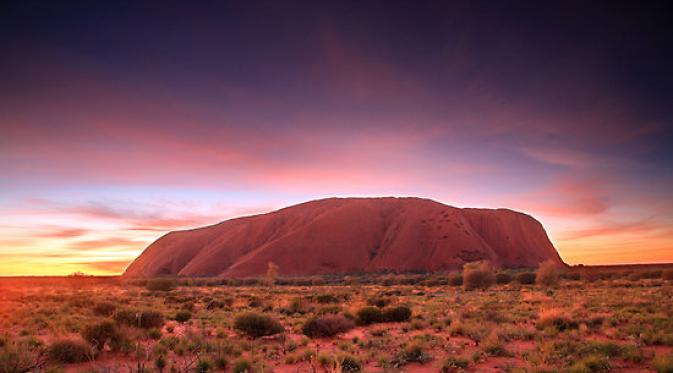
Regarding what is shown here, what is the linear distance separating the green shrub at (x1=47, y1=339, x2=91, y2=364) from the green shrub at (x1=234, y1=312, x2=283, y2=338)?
438 centimetres

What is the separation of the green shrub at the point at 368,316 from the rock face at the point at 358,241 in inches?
2079

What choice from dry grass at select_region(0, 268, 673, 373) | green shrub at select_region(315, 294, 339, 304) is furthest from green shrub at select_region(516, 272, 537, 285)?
green shrub at select_region(315, 294, 339, 304)

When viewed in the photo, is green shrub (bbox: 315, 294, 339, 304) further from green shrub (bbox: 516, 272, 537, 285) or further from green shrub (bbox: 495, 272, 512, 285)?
green shrub (bbox: 495, 272, 512, 285)

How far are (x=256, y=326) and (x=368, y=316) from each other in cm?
483

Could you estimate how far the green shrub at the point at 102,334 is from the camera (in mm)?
11398

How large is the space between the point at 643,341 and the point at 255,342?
10575 millimetres

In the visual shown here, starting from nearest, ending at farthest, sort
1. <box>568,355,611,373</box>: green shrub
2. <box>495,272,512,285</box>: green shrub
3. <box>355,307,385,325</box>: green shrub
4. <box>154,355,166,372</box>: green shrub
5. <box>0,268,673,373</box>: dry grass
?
<box>568,355,611,373</box>: green shrub < <box>154,355,166,372</box>: green shrub < <box>0,268,673,373</box>: dry grass < <box>355,307,385,325</box>: green shrub < <box>495,272,512,285</box>: green shrub

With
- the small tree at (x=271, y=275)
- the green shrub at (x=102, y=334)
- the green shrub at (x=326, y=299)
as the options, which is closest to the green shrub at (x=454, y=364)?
the green shrub at (x=102, y=334)

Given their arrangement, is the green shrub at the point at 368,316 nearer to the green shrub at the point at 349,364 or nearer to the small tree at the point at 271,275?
the green shrub at the point at 349,364

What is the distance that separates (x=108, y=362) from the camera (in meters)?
10.3

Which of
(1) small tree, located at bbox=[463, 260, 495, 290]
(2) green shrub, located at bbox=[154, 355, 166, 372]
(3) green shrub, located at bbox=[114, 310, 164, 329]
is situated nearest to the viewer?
(2) green shrub, located at bbox=[154, 355, 166, 372]

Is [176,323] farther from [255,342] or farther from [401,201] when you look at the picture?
[401,201]

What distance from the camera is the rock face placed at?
2810 inches

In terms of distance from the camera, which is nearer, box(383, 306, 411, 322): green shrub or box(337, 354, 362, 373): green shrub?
box(337, 354, 362, 373): green shrub
